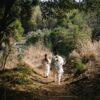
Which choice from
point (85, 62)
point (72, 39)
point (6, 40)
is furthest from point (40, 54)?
point (85, 62)

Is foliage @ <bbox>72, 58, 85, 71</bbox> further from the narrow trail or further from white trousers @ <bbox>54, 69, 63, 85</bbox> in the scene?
white trousers @ <bbox>54, 69, 63, 85</bbox>

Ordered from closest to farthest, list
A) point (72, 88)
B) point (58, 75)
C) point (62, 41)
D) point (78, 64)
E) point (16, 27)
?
point (72, 88) → point (58, 75) → point (78, 64) → point (16, 27) → point (62, 41)

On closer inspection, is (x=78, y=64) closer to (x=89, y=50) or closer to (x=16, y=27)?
(x=89, y=50)

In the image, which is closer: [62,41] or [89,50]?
[89,50]

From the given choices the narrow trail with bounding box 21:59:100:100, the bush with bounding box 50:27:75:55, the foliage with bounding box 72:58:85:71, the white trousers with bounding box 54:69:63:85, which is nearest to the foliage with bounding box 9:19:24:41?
the foliage with bounding box 72:58:85:71

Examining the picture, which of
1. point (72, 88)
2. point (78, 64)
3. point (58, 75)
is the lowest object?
point (72, 88)

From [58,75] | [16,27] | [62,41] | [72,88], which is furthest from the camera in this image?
[62,41]

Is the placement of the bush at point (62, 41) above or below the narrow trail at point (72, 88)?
above

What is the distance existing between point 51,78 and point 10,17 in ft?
15.1

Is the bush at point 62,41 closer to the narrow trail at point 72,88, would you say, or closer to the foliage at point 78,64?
the foliage at point 78,64

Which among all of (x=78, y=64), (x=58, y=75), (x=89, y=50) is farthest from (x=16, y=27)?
(x=58, y=75)

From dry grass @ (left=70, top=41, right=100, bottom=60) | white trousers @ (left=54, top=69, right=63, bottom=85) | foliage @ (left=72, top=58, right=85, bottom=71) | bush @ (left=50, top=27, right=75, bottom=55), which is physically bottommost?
white trousers @ (left=54, top=69, right=63, bottom=85)

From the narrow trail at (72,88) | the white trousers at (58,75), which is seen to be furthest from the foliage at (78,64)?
the white trousers at (58,75)

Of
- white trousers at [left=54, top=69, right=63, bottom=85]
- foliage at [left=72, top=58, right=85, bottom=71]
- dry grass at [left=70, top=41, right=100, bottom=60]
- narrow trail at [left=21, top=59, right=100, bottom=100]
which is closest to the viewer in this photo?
narrow trail at [left=21, top=59, right=100, bottom=100]
